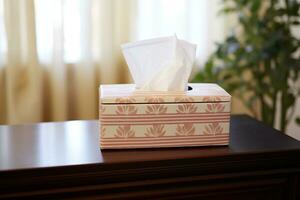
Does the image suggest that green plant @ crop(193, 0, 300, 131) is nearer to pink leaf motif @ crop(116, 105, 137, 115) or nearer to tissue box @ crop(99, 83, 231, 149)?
tissue box @ crop(99, 83, 231, 149)

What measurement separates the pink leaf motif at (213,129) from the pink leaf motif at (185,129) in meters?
0.03

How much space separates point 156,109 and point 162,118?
0.03 meters

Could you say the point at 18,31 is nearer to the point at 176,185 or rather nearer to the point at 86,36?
the point at 86,36

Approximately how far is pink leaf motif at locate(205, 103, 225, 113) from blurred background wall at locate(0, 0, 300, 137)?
3.01 feet

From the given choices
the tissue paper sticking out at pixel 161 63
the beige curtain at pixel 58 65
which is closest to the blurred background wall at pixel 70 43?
the beige curtain at pixel 58 65

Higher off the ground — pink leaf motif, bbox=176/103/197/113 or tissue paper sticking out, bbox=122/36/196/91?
tissue paper sticking out, bbox=122/36/196/91

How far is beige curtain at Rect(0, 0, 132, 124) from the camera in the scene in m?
1.53

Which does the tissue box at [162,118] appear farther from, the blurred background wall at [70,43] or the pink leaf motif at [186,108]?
the blurred background wall at [70,43]

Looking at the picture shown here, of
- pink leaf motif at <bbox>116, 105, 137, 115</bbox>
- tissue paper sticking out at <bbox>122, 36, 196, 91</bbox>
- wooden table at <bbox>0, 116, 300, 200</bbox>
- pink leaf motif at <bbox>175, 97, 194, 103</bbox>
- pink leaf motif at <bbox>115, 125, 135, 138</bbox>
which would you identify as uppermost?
tissue paper sticking out at <bbox>122, 36, 196, 91</bbox>

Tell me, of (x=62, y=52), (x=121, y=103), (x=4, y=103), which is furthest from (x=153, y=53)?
(x=4, y=103)

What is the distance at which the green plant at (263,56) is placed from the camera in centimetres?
155

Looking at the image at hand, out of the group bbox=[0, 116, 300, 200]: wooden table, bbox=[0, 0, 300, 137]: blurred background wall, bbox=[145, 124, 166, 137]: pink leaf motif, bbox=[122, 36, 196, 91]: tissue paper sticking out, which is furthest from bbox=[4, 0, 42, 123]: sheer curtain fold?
bbox=[145, 124, 166, 137]: pink leaf motif

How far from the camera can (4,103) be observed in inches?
61.9

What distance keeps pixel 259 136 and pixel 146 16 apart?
96 centimetres
